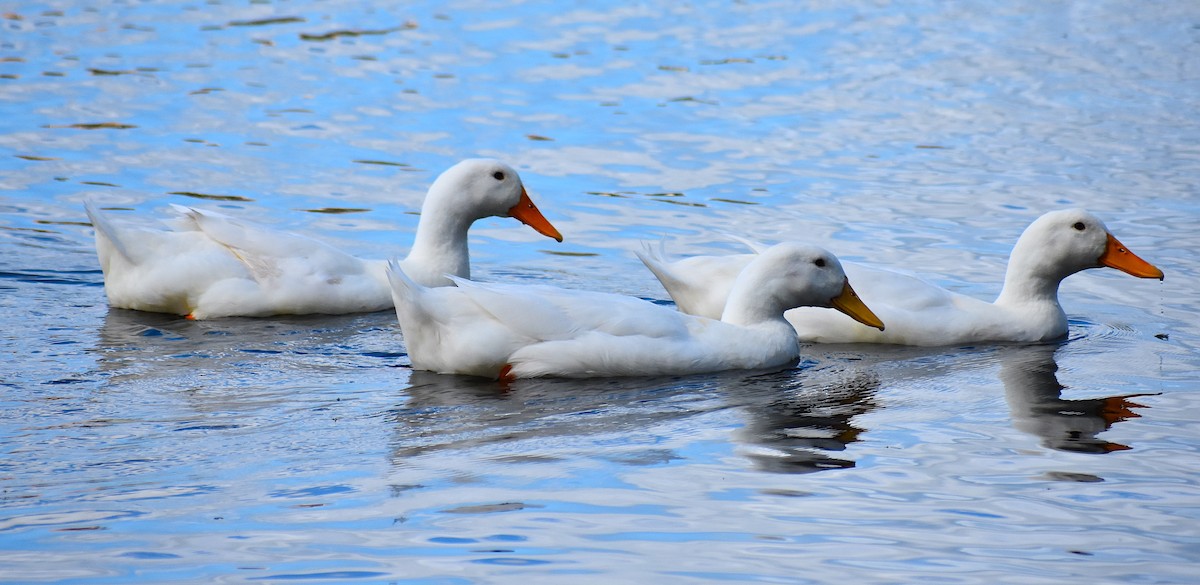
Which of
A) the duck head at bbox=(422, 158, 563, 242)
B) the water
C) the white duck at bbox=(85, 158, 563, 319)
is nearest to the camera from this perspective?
the water

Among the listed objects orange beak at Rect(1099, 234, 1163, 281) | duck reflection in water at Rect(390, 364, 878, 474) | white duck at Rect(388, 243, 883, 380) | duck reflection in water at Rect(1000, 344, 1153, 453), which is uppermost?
orange beak at Rect(1099, 234, 1163, 281)

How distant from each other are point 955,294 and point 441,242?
3.03 meters

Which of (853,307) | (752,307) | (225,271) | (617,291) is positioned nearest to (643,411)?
(752,307)

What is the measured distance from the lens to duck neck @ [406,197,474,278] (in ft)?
30.8

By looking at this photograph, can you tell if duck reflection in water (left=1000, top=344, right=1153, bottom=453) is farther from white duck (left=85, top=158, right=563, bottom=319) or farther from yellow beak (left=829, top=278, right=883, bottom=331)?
white duck (left=85, top=158, right=563, bottom=319)

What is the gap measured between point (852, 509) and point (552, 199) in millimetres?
6846

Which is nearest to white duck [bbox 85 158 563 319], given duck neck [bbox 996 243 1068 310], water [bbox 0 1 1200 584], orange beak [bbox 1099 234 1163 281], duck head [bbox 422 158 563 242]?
water [bbox 0 1 1200 584]

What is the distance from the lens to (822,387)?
7.60 metres

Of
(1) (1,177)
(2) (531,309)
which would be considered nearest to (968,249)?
(2) (531,309)

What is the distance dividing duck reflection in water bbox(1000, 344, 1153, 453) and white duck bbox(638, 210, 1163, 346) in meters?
0.38

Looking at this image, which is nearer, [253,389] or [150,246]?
[253,389]

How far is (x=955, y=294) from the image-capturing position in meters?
8.78

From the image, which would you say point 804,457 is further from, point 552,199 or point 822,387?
point 552,199

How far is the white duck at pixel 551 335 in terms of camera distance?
7.38 m
